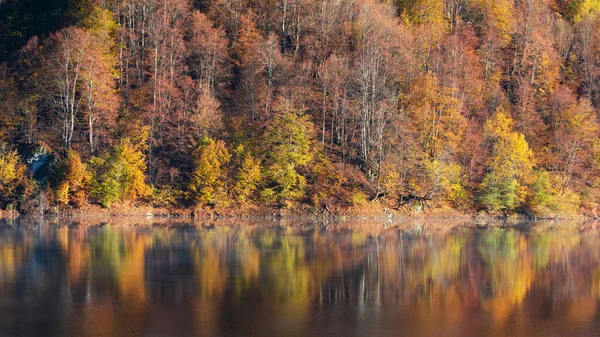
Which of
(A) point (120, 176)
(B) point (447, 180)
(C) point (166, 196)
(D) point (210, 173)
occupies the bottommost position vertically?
(C) point (166, 196)

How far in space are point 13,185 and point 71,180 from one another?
205 inches

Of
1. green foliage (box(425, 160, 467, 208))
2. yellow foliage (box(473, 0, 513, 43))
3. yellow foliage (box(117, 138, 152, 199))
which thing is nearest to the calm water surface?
yellow foliage (box(117, 138, 152, 199))

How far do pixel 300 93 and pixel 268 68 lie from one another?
5616 mm

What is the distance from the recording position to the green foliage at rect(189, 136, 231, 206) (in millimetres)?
71375

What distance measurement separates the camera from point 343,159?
77812 millimetres

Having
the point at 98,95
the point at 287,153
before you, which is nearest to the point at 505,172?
the point at 287,153

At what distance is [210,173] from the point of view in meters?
72.0

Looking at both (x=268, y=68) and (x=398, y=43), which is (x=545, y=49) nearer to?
(x=398, y=43)

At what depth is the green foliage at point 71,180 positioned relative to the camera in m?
67.9

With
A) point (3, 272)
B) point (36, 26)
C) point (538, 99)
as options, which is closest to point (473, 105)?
point (538, 99)

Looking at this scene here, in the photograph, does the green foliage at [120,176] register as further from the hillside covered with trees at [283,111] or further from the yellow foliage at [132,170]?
the hillside covered with trees at [283,111]

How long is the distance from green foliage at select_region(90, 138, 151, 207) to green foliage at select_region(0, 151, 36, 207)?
5952mm

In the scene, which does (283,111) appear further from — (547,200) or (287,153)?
(547,200)

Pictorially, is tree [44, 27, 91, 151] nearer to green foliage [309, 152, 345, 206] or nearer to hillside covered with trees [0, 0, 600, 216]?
hillside covered with trees [0, 0, 600, 216]
